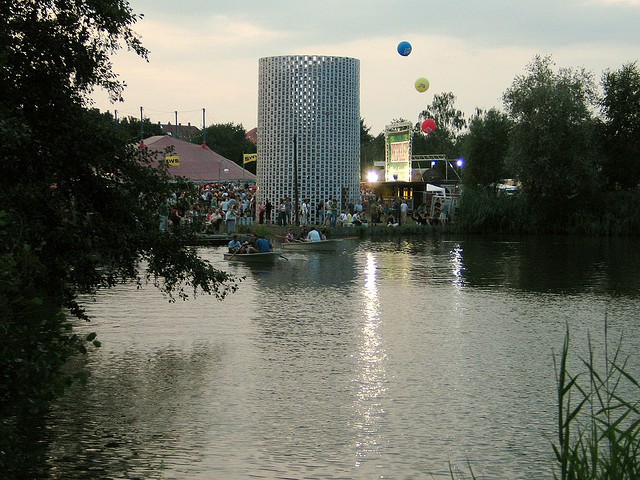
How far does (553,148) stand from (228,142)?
8224cm

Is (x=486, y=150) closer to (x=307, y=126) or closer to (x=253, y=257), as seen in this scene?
(x=307, y=126)

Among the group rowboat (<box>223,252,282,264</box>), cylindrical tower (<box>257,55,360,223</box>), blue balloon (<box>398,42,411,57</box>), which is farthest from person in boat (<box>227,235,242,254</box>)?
blue balloon (<box>398,42,411,57</box>)

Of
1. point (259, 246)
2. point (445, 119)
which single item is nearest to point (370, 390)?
point (259, 246)

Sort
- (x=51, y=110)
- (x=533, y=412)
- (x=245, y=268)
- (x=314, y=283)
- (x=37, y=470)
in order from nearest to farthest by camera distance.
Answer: (x=37, y=470)
(x=533, y=412)
(x=51, y=110)
(x=314, y=283)
(x=245, y=268)

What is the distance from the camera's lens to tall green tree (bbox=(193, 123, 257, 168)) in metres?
129

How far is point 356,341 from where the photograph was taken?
15852 mm

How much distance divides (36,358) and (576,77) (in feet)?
176

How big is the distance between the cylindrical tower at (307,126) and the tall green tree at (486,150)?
19.0 meters

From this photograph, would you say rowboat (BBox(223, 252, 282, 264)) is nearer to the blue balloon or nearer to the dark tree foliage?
the dark tree foliage

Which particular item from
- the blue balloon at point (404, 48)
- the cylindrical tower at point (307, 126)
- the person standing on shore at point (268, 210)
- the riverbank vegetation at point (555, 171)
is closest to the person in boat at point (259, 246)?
the person standing on shore at point (268, 210)

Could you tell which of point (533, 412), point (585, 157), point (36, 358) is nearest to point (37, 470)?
point (36, 358)

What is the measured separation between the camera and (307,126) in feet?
169

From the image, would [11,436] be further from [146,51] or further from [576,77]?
[576,77]

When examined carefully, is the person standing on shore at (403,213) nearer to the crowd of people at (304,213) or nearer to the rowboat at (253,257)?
the crowd of people at (304,213)
